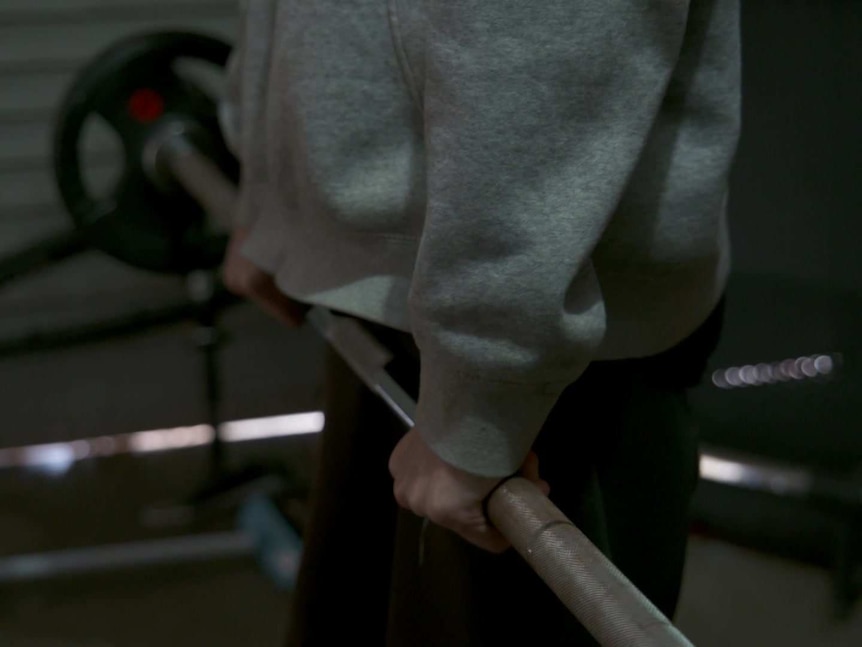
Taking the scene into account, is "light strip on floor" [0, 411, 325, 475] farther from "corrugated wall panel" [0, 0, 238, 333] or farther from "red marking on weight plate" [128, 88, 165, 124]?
"red marking on weight plate" [128, 88, 165, 124]

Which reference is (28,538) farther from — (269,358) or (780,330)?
(780,330)

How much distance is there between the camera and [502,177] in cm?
53

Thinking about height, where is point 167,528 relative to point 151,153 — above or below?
below

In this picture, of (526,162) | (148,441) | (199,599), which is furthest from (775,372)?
(526,162)

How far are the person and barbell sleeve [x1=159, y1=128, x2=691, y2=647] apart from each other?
0.07 feet

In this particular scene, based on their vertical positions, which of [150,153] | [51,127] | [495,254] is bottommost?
[51,127]

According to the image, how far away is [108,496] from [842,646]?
4.81 feet

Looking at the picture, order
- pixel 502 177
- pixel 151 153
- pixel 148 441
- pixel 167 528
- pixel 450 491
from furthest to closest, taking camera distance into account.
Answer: pixel 148 441 → pixel 167 528 → pixel 151 153 → pixel 450 491 → pixel 502 177

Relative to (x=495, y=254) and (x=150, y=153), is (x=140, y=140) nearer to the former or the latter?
(x=150, y=153)

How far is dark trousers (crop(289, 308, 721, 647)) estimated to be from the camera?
0.70 m

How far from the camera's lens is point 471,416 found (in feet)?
Result: 1.95

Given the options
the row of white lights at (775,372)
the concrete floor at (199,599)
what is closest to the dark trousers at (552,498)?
the concrete floor at (199,599)

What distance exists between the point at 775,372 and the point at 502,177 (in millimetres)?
1481

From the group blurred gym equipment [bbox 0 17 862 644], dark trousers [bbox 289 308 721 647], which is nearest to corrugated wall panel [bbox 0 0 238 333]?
blurred gym equipment [bbox 0 17 862 644]
